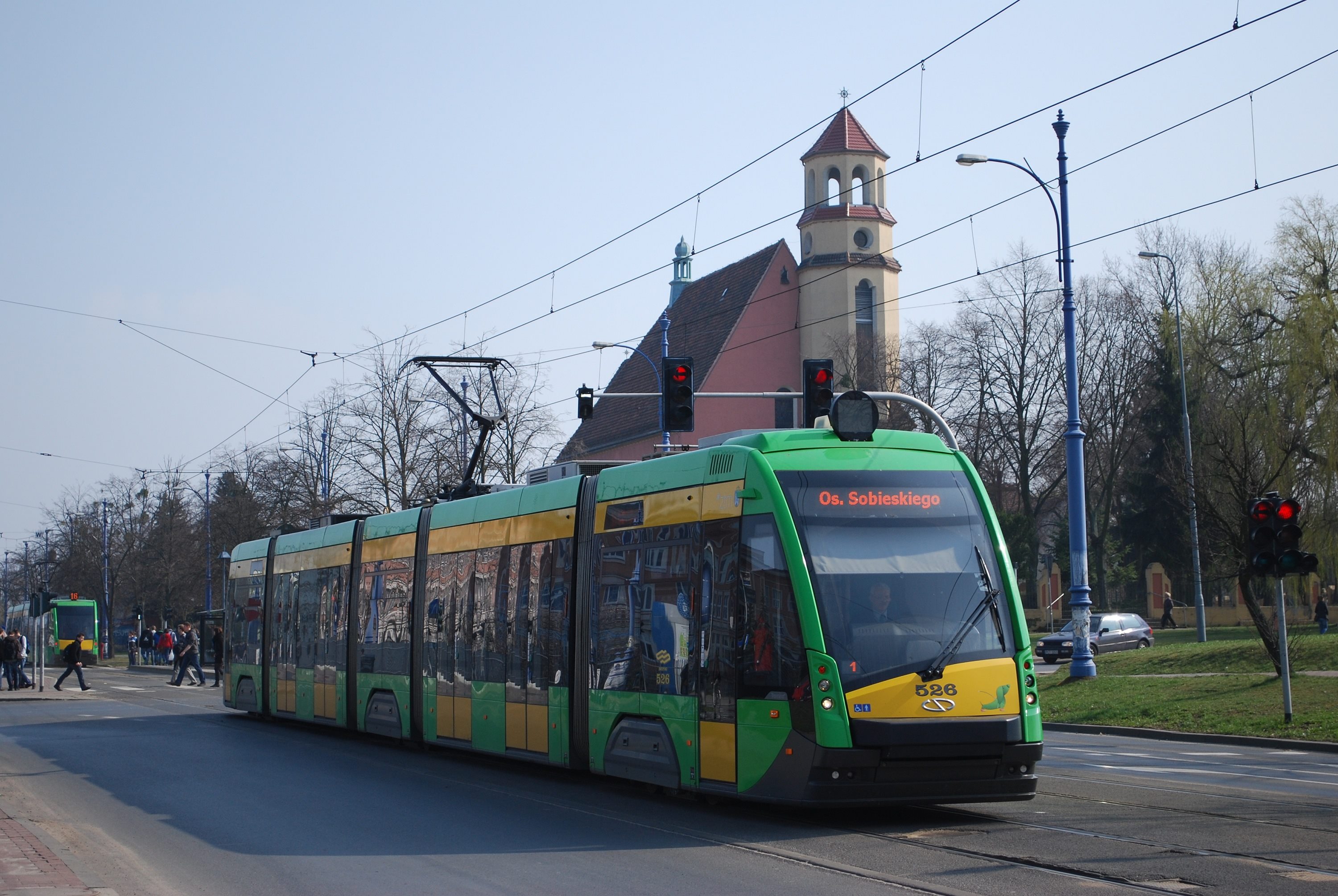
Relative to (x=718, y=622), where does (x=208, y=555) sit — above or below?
above

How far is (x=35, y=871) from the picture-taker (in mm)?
8680

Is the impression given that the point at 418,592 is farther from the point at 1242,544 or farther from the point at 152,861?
the point at 1242,544

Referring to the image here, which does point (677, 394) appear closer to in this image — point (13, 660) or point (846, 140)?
point (13, 660)

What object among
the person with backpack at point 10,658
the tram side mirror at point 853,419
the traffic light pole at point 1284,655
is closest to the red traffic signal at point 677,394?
the traffic light pole at point 1284,655

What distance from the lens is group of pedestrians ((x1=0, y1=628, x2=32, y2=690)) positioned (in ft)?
128

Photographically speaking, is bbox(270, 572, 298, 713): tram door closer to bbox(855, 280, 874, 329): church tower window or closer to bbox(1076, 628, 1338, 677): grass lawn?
bbox(1076, 628, 1338, 677): grass lawn

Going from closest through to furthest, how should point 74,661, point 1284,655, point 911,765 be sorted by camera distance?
1. point 911,765
2. point 1284,655
3. point 74,661

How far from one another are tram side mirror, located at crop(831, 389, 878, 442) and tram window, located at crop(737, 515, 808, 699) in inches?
45.8

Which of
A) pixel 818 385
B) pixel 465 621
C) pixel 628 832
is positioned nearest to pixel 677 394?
pixel 818 385

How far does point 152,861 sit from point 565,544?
5.21m

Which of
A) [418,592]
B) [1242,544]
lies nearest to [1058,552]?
[1242,544]

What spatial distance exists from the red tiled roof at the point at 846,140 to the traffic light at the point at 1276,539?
149 ft

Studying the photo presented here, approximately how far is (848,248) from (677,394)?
43.2m

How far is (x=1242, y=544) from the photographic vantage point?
24.2 meters
